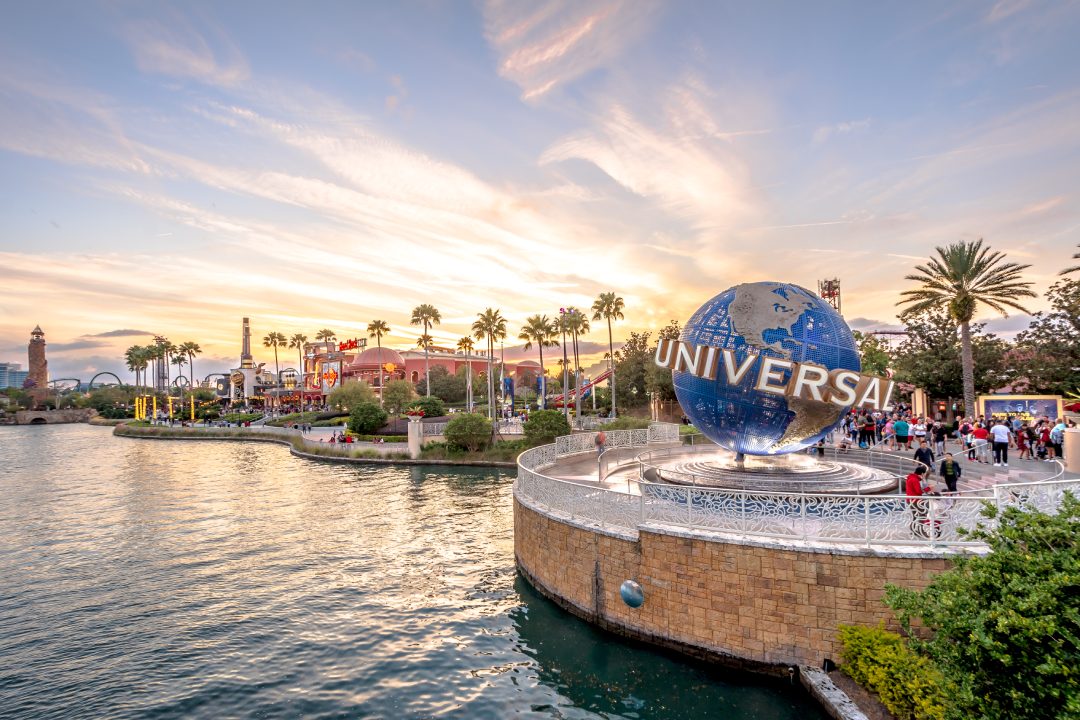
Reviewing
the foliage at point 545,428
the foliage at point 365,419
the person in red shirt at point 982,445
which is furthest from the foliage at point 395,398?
the person in red shirt at point 982,445

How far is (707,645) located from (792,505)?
324 centimetres

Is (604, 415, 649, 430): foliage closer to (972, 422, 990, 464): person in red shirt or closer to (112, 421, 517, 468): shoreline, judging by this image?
(112, 421, 517, 468): shoreline

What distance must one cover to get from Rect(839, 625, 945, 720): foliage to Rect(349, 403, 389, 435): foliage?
1834 inches

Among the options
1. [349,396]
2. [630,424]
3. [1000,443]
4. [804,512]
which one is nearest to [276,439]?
[349,396]

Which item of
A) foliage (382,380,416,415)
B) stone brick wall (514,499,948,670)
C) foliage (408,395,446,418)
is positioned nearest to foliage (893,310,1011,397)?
stone brick wall (514,499,948,670)

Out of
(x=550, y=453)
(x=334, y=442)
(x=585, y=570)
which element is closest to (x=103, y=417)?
(x=334, y=442)

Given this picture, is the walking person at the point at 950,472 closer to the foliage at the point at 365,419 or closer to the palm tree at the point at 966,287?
the palm tree at the point at 966,287

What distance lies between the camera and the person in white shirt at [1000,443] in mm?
16984

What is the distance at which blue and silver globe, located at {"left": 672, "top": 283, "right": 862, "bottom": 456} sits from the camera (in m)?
14.0

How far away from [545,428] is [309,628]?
25347mm

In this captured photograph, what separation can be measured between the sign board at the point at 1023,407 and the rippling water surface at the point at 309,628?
24.7 meters

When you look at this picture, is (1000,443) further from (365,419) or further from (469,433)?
(365,419)

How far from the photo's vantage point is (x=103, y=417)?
392 feet

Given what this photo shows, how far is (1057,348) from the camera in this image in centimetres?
3300
